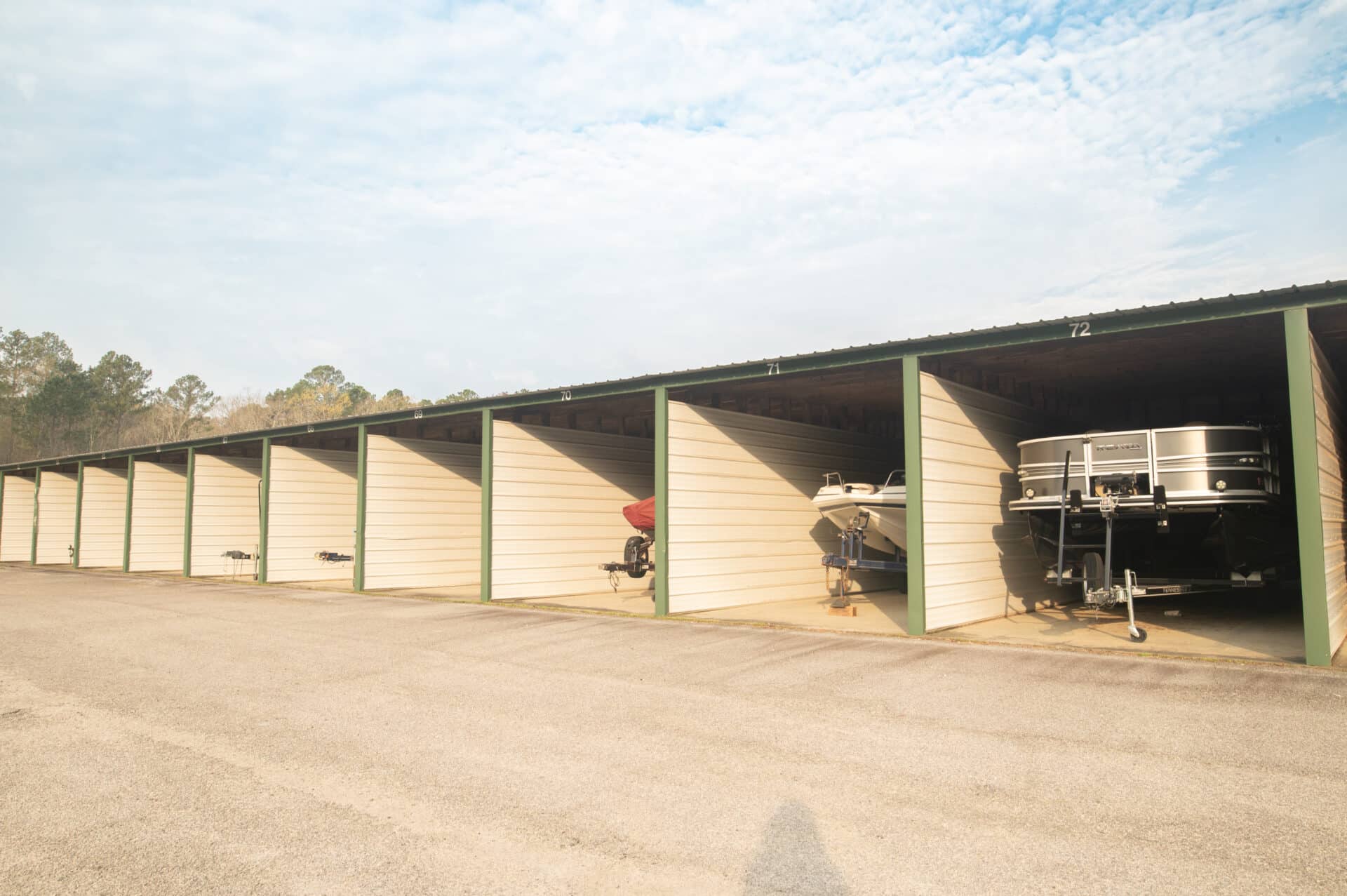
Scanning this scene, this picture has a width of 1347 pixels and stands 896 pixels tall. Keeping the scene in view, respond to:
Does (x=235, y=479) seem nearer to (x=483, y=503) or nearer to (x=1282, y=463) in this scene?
(x=483, y=503)

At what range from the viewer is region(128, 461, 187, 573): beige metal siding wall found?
23.6m

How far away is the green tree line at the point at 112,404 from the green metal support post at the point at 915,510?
146 ft

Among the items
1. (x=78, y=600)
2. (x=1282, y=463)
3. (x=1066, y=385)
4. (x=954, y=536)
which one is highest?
(x=1066, y=385)

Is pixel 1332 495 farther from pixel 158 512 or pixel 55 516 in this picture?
pixel 55 516

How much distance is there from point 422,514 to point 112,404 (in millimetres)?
51409

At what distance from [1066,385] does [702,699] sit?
9115 millimetres

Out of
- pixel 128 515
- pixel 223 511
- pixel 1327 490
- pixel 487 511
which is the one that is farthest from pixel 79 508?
pixel 1327 490

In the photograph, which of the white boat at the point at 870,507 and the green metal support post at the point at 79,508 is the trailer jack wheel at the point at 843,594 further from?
the green metal support post at the point at 79,508

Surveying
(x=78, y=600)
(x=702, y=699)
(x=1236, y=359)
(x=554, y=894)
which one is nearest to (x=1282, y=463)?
(x=1236, y=359)

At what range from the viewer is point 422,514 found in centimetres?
1761

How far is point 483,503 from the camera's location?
565 inches

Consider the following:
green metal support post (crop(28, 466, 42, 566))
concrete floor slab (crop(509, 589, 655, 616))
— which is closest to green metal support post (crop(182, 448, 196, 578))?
green metal support post (crop(28, 466, 42, 566))

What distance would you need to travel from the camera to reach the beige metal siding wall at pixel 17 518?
3091 cm

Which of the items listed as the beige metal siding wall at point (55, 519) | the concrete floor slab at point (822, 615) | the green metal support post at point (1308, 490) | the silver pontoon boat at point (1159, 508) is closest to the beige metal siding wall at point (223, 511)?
the beige metal siding wall at point (55, 519)
